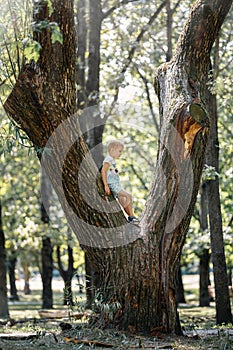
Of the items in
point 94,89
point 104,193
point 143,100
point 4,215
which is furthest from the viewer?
point 4,215

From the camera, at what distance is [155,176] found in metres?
8.96

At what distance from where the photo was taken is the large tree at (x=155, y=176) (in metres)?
8.46

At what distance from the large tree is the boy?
17cm

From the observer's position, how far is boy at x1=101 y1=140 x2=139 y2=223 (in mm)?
9078

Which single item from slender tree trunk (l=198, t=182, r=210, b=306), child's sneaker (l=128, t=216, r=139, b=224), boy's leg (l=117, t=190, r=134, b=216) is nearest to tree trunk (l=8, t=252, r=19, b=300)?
slender tree trunk (l=198, t=182, r=210, b=306)

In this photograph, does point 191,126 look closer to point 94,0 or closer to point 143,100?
point 94,0

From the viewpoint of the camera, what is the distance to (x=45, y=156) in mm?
8664

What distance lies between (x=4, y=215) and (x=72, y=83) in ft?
67.7

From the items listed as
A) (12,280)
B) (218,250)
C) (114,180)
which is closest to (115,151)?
(114,180)

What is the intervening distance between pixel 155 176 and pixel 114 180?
0.65 metres

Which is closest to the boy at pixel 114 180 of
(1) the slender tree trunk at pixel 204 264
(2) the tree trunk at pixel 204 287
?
(1) the slender tree trunk at pixel 204 264

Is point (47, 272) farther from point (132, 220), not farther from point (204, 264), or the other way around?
point (132, 220)

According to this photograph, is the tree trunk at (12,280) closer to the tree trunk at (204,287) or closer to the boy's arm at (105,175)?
the tree trunk at (204,287)

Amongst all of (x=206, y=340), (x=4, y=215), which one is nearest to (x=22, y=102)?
(x=206, y=340)
